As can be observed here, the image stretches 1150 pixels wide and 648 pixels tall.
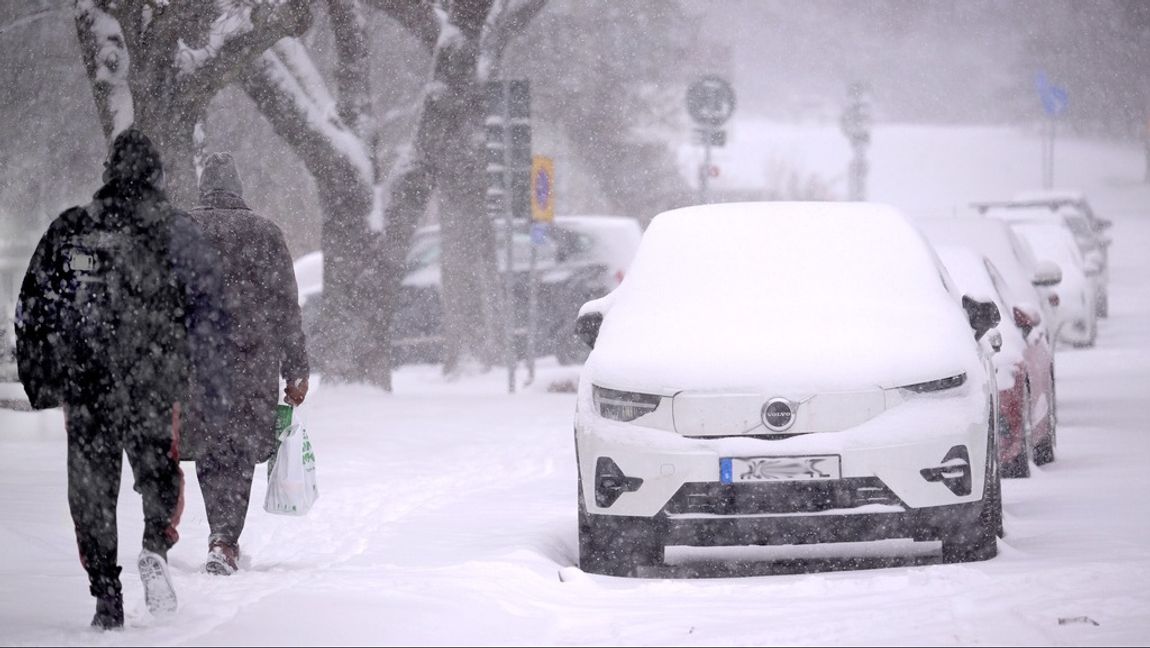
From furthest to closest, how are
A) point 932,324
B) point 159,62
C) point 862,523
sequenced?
point 159,62, point 932,324, point 862,523

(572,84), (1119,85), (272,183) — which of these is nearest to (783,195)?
(572,84)

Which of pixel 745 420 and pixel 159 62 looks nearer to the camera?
pixel 745 420

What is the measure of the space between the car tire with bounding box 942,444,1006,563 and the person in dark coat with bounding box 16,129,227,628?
111 inches

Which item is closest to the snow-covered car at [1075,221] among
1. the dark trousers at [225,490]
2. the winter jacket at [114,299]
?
the dark trousers at [225,490]

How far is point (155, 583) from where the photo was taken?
18.7ft

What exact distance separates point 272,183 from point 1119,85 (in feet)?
179

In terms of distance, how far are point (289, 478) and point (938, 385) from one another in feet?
8.64

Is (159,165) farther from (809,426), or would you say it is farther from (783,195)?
(783,195)

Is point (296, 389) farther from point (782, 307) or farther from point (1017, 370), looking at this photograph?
point (1017, 370)

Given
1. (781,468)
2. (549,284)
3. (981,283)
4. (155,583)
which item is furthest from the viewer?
(549,284)

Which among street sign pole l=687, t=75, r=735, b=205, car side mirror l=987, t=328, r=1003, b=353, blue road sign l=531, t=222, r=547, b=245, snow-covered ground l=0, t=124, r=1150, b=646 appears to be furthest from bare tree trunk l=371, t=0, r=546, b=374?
car side mirror l=987, t=328, r=1003, b=353

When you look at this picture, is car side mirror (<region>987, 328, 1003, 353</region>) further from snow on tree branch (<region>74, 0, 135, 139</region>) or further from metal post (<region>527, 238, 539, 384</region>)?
metal post (<region>527, 238, 539, 384</region>)

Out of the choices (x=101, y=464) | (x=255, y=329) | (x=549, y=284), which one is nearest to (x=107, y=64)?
(x=255, y=329)

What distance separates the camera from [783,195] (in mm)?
47188
